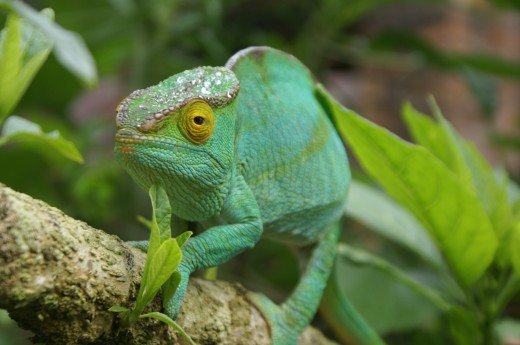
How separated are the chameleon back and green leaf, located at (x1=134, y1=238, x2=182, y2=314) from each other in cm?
28

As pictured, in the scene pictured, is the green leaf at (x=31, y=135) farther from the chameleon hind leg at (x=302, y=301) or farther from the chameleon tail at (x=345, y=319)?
the chameleon tail at (x=345, y=319)

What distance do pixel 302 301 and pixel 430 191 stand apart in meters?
0.34

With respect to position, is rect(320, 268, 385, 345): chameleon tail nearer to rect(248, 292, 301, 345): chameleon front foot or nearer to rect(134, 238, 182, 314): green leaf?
rect(248, 292, 301, 345): chameleon front foot

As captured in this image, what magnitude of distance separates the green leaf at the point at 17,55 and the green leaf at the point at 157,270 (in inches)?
13.0

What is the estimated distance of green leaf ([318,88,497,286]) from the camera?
1198mm

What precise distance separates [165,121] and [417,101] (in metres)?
3.04

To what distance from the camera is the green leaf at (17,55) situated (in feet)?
2.98

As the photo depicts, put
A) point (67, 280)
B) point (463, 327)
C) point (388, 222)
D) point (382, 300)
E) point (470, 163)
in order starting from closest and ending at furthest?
point (67, 280) < point (463, 327) < point (470, 163) < point (388, 222) < point (382, 300)

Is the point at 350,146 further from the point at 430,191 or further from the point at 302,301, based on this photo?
the point at 302,301

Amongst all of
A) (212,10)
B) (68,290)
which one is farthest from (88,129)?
(68,290)

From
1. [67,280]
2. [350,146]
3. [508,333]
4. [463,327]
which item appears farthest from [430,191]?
[67,280]

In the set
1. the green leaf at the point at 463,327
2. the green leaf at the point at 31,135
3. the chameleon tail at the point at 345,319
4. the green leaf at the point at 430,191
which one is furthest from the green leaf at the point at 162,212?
the green leaf at the point at 463,327

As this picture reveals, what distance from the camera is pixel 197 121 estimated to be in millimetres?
916

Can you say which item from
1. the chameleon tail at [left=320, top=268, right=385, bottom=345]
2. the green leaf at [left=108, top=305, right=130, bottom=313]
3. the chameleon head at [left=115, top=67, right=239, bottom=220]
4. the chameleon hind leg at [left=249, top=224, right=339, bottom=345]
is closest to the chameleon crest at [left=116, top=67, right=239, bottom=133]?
the chameleon head at [left=115, top=67, right=239, bottom=220]
